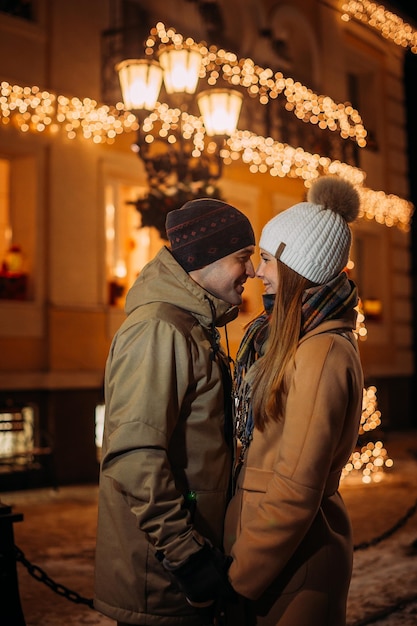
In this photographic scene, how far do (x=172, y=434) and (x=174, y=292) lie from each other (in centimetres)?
48

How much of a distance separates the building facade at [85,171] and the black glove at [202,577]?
6802 mm

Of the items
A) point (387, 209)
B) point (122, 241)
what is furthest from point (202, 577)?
point (387, 209)

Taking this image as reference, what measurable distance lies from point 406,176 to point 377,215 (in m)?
1.87

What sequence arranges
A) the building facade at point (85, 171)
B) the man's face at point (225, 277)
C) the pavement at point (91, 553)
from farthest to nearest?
the building facade at point (85, 171) < the pavement at point (91, 553) < the man's face at point (225, 277)

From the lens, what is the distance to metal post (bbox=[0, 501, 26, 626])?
3.79 metres

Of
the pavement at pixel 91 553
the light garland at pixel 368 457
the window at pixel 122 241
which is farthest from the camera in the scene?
the window at pixel 122 241

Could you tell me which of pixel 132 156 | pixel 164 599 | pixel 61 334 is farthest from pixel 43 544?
pixel 132 156

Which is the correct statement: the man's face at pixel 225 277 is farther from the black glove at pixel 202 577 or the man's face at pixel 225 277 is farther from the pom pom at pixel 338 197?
the black glove at pixel 202 577

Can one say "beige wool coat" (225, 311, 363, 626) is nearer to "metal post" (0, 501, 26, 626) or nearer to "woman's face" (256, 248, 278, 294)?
"woman's face" (256, 248, 278, 294)

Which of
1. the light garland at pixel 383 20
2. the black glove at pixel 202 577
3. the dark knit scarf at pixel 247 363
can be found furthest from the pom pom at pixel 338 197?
the light garland at pixel 383 20

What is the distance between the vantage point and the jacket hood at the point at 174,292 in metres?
2.68

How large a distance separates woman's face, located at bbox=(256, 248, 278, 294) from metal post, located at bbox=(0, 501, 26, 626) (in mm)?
1888

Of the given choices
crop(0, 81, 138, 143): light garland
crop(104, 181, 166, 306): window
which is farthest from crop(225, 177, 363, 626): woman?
crop(104, 181, 166, 306): window

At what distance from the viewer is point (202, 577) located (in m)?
2.36
